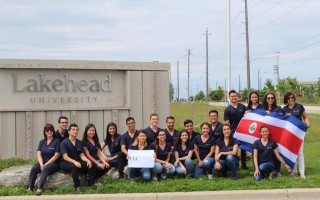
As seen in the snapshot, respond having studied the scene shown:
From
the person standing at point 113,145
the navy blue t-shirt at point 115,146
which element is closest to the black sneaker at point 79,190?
the person standing at point 113,145

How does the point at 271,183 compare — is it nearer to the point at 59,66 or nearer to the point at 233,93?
the point at 233,93

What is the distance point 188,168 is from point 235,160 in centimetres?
93

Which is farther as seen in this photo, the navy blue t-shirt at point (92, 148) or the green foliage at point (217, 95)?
the green foliage at point (217, 95)

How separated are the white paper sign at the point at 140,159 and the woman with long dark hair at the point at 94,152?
1.52ft

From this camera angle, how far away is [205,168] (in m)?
9.05

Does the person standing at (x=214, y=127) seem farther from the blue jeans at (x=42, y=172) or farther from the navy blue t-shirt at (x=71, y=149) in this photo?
the blue jeans at (x=42, y=172)

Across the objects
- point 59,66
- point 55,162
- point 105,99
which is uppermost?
point 59,66

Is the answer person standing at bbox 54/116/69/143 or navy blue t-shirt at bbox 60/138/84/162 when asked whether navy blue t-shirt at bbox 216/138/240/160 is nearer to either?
navy blue t-shirt at bbox 60/138/84/162

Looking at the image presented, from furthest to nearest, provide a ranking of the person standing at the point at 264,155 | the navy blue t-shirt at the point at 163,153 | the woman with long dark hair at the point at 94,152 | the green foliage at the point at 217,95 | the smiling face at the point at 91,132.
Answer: the green foliage at the point at 217,95
the navy blue t-shirt at the point at 163,153
the person standing at the point at 264,155
the smiling face at the point at 91,132
the woman with long dark hair at the point at 94,152

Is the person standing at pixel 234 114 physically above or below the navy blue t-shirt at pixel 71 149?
above

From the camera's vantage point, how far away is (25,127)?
11.1 metres

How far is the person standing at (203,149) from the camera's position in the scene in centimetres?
909

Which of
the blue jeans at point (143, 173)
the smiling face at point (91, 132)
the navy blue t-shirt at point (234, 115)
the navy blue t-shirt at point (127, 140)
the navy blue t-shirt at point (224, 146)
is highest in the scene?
the navy blue t-shirt at point (234, 115)

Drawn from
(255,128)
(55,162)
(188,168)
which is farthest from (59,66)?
(255,128)
